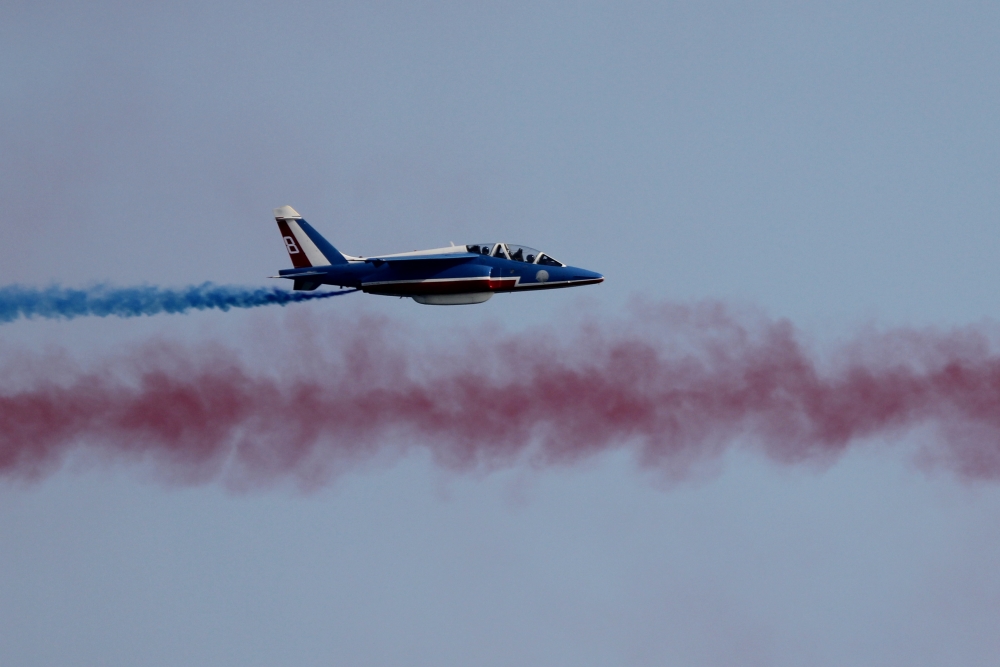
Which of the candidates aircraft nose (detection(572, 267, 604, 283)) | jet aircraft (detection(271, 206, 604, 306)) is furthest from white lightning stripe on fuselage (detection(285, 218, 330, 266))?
aircraft nose (detection(572, 267, 604, 283))

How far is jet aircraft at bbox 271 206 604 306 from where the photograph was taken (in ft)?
530

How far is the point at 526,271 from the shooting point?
533 ft

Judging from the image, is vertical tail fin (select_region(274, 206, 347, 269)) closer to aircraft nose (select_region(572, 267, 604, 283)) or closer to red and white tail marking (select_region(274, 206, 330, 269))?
red and white tail marking (select_region(274, 206, 330, 269))

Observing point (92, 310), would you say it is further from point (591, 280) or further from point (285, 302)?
point (591, 280)

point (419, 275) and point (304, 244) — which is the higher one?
point (304, 244)

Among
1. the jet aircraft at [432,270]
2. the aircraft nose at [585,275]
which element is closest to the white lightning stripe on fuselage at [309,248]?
the jet aircraft at [432,270]

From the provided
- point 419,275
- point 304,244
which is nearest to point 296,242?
point 304,244

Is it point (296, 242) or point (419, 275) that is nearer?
point (419, 275)

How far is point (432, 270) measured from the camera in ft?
530

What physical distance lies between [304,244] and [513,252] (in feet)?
22.3

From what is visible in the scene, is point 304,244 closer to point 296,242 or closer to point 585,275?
point 296,242

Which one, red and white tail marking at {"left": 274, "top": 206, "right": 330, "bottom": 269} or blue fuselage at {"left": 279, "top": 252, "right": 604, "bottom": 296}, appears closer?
blue fuselage at {"left": 279, "top": 252, "right": 604, "bottom": 296}

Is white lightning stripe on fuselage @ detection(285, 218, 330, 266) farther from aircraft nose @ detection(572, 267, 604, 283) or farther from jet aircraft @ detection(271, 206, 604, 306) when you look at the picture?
aircraft nose @ detection(572, 267, 604, 283)

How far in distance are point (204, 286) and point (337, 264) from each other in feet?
17.1
